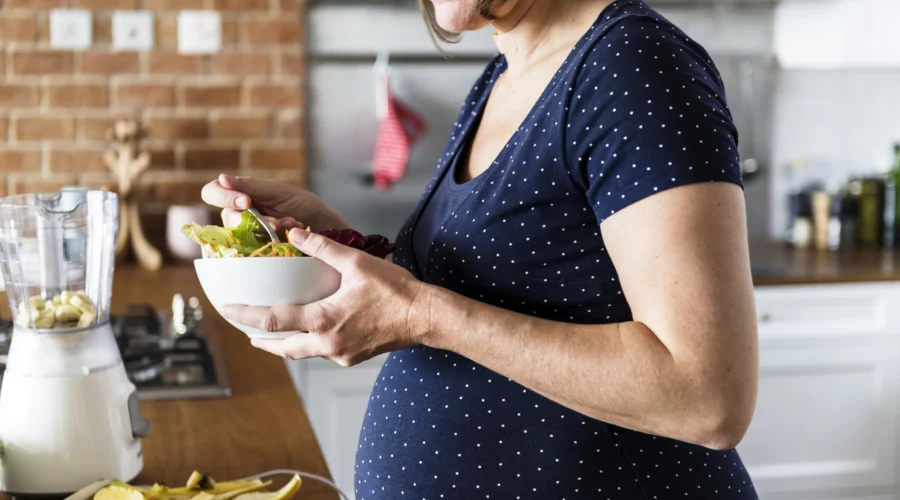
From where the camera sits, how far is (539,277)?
0.89 metres

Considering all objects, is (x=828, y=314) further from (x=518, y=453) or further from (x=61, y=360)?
(x=61, y=360)

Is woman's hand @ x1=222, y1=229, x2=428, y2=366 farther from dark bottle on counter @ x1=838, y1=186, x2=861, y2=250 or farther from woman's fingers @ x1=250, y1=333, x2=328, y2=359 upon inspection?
dark bottle on counter @ x1=838, y1=186, x2=861, y2=250

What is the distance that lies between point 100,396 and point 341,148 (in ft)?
5.84

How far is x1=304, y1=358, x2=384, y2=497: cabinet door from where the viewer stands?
226 centimetres

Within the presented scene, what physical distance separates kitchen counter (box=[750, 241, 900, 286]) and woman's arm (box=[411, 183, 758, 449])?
1.60m

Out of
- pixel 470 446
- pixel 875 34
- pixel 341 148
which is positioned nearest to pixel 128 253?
pixel 341 148

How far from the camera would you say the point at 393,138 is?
102 inches

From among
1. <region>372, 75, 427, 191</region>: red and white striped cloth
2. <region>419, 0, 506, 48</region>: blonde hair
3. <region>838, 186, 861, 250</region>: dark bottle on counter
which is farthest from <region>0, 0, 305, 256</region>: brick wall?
<region>838, 186, 861, 250</region>: dark bottle on counter

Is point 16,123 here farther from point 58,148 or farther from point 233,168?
point 233,168

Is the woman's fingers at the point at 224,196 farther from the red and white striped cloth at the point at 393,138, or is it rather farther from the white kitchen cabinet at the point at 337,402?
the red and white striped cloth at the point at 393,138

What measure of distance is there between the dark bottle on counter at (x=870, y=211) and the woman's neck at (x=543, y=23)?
205 cm

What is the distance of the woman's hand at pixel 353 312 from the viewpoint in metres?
0.81

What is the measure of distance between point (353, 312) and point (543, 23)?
0.38 meters

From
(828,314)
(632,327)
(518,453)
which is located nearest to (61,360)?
(518,453)
